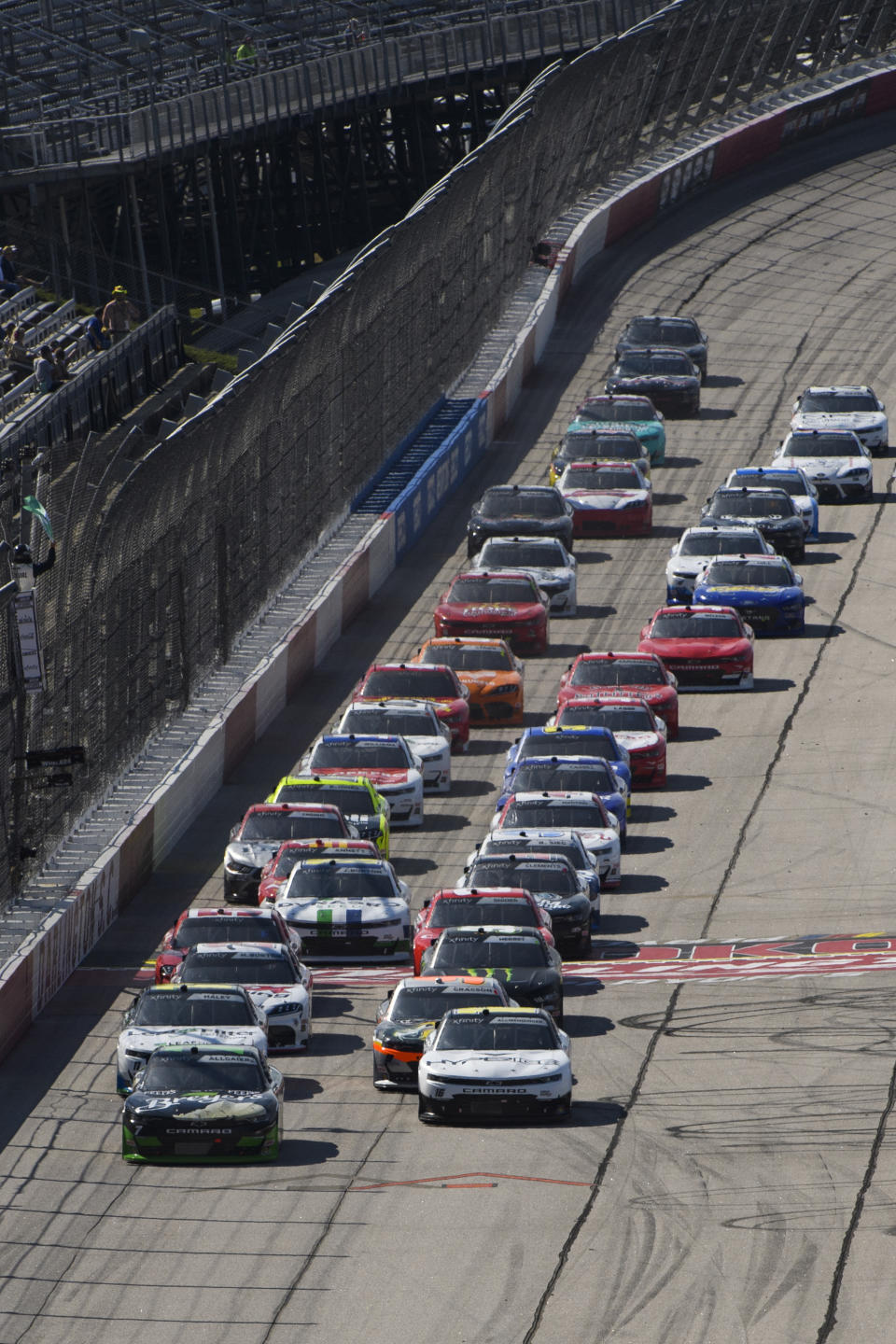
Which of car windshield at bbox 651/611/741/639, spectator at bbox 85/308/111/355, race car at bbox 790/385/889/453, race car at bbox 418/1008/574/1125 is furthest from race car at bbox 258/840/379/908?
race car at bbox 790/385/889/453

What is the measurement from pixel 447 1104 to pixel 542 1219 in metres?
2.73

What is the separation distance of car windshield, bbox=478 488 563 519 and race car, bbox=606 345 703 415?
9.38 m

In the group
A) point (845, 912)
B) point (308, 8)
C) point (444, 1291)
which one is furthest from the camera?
point (308, 8)

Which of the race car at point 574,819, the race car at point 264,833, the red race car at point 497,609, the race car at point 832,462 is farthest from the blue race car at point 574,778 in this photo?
the race car at point 832,462

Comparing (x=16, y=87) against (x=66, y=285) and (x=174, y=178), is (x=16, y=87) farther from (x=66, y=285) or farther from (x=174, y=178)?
(x=66, y=285)

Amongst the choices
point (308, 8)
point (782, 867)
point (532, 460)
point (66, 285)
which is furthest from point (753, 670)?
point (308, 8)

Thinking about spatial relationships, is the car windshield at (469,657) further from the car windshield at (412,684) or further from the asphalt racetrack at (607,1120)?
the car windshield at (412,684)

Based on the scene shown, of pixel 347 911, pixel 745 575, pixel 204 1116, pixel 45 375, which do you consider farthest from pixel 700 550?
pixel 204 1116

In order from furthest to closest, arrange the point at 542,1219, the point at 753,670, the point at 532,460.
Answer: the point at 532,460 < the point at 753,670 < the point at 542,1219

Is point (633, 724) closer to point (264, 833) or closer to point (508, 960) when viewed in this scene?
point (264, 833)

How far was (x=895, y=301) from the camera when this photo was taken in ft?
206

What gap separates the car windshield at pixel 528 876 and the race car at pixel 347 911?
91 cm

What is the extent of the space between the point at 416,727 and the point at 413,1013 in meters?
11.0

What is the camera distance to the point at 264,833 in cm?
2983
